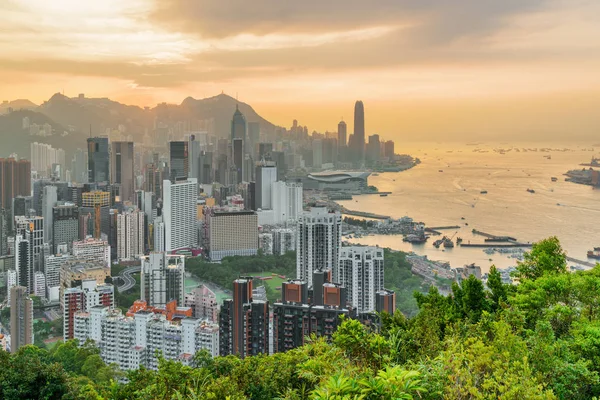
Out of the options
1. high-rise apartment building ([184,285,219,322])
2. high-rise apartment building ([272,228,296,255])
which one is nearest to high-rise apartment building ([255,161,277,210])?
high-rise apartment building ([272,228,296,255])

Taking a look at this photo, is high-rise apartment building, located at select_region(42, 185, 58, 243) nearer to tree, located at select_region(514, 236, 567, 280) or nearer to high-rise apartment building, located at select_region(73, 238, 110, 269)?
high-rise apartment building, located at select_region(73, 238, 110, 269)

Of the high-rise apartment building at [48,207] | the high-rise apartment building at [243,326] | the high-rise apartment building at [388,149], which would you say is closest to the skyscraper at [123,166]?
the high-rise apartment building at [48,207]

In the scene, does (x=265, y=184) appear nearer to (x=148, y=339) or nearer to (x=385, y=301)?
(x=385, y=301)

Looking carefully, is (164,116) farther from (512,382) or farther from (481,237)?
(512,382)

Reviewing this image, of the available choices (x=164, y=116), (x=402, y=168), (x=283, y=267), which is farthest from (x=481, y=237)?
(x=164, y=116)

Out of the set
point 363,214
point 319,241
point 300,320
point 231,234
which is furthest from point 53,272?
point 363,214
